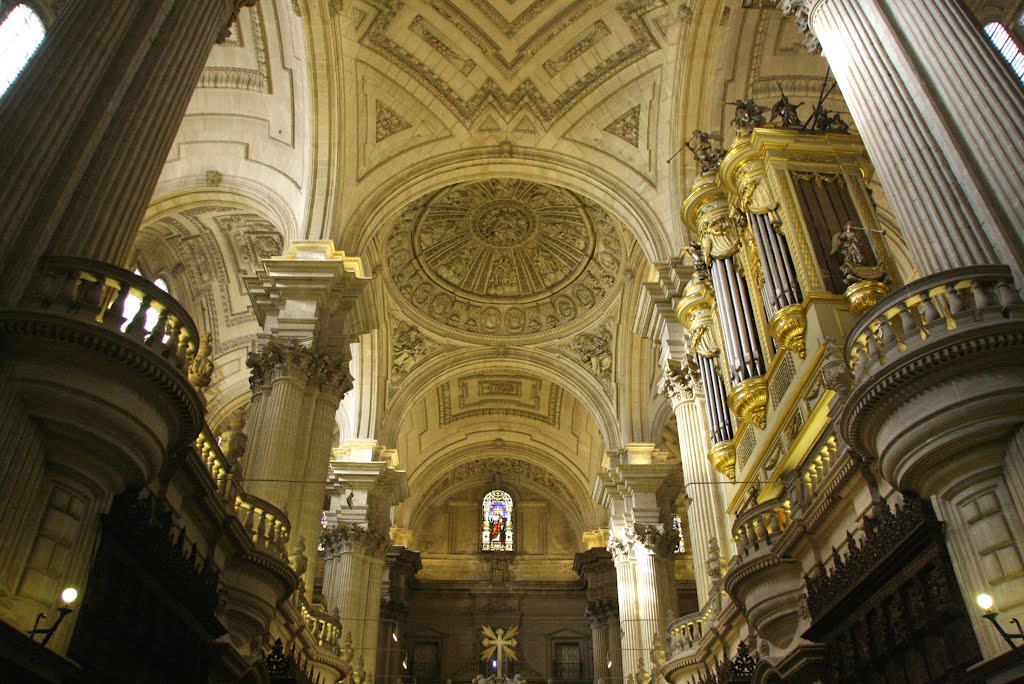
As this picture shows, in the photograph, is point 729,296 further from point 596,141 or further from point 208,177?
point 208,177

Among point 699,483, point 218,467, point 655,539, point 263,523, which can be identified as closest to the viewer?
Answer: point 218,467

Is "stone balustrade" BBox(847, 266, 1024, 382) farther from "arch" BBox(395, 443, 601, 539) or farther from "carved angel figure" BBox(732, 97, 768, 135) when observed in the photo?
"arch" BBox(395, 443, 601, 539)

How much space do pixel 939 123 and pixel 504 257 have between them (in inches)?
653

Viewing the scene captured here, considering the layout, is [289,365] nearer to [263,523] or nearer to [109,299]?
[263,523]

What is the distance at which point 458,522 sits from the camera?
29250 mm

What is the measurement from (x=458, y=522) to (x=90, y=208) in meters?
24.2

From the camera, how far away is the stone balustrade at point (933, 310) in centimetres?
554

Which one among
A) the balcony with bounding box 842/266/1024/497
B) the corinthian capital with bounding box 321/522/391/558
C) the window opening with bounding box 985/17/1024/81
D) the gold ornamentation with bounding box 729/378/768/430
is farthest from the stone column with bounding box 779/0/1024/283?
the corinthian capital with bounding box 321/522/391/558

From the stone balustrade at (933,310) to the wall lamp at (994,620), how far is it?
152cm

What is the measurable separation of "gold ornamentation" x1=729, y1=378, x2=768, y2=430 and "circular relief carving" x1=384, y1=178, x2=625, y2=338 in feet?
35.3

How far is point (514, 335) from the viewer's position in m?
23.7

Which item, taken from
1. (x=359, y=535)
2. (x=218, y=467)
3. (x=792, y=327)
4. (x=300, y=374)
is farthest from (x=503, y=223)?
A: (x=218, y=467)

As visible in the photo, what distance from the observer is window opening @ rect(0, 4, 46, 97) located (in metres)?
9.27

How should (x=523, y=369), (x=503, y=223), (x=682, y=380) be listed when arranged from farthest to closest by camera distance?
(x=523, y=369) < (x=503, y=223) < (x=682, y=380)
